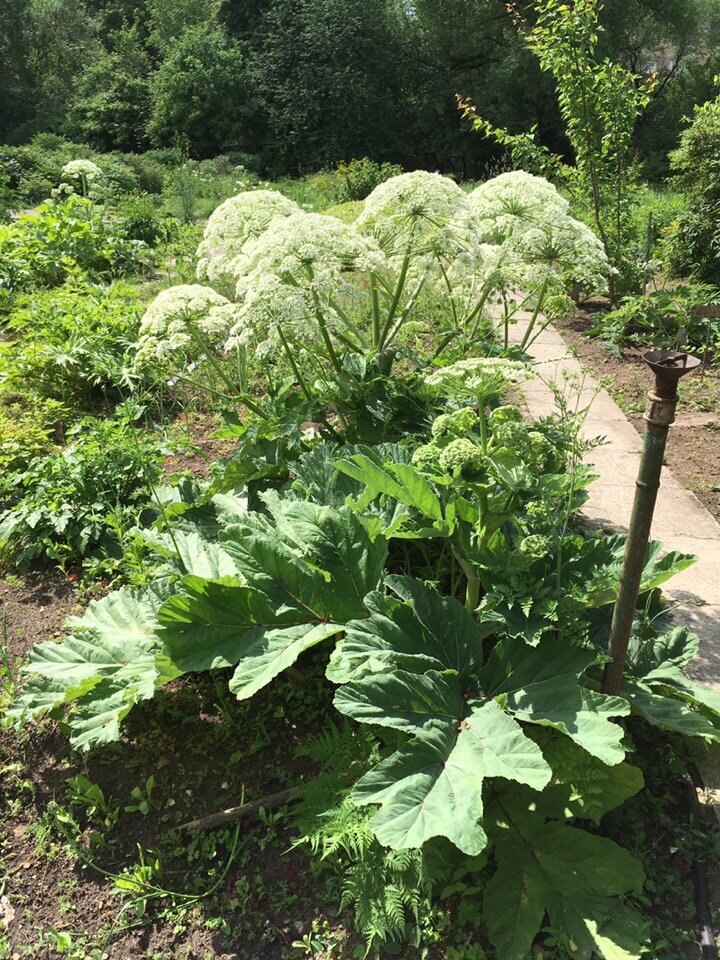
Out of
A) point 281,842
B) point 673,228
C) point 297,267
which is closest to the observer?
point 281,842

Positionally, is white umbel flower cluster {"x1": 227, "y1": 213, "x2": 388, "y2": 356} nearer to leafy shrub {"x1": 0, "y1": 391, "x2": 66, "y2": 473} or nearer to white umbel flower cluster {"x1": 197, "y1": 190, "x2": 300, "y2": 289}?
white umbel flower cluster {"x1": 197, "y1": 190, "x2": 300, "y2": 289}

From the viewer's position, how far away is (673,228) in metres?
8.26

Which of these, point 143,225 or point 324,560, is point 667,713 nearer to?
point 324,560

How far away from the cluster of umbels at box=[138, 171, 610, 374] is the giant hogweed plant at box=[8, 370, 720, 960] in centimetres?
72

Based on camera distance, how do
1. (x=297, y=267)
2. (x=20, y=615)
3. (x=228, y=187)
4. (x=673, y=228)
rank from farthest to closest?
1. (x=228, y=187)
2. (x=673, y=228)
3. (x=20, y=615)
4. (x=297, y=267)

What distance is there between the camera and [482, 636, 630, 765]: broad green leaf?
2013 mm

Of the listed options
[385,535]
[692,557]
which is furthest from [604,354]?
[385,535]

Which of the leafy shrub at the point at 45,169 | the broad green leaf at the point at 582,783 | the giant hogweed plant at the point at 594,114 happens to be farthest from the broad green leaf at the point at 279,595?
the leafy shrub at the point at 45,169

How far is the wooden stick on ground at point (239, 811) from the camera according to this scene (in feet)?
8.05

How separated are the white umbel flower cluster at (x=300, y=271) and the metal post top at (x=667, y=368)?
138cm

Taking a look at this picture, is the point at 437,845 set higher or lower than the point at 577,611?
lower

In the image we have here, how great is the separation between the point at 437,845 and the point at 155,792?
99 centimetres

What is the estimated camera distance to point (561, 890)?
6.84 feet

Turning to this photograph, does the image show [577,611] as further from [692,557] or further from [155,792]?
[155,792]
